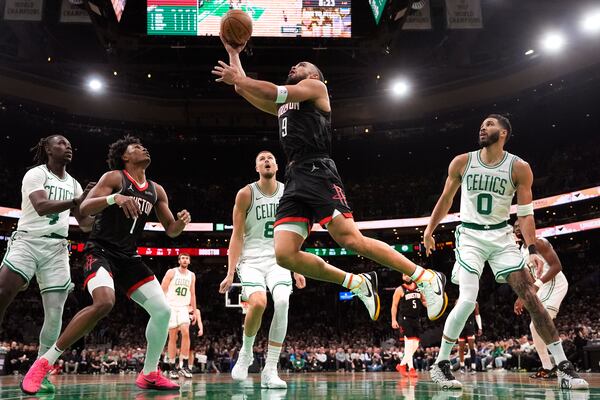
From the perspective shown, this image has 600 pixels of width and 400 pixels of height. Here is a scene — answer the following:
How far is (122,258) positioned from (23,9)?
1522 centimetres

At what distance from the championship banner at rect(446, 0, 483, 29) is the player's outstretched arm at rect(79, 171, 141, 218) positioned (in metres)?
15.4

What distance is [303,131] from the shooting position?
5051 mm

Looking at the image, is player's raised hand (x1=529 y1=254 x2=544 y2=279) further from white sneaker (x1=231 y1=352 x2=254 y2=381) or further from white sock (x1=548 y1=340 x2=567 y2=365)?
white sneaker (x1=231 y1=352 x2=254 y2=381)

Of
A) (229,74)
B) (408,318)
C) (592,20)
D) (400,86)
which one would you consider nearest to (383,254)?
(229,74)

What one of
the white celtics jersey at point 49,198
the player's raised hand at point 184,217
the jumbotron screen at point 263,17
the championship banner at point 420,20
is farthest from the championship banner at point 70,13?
the player's raised hand at point 184,217

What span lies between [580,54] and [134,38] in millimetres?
20709

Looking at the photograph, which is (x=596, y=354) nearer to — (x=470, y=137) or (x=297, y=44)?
(x=297, y=44)

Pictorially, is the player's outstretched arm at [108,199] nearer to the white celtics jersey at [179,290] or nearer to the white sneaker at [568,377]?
the white sneaker at [568,377]

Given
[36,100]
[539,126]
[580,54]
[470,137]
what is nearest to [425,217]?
[470,137]

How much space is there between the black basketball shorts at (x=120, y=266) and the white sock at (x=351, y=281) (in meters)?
1.85

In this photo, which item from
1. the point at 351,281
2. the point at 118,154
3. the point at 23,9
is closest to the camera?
the point at 351,281

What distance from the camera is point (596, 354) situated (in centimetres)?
1636

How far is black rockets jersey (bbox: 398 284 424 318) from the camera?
1253 centimetres

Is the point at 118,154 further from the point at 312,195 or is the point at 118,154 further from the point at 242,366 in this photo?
the point at 242,366
